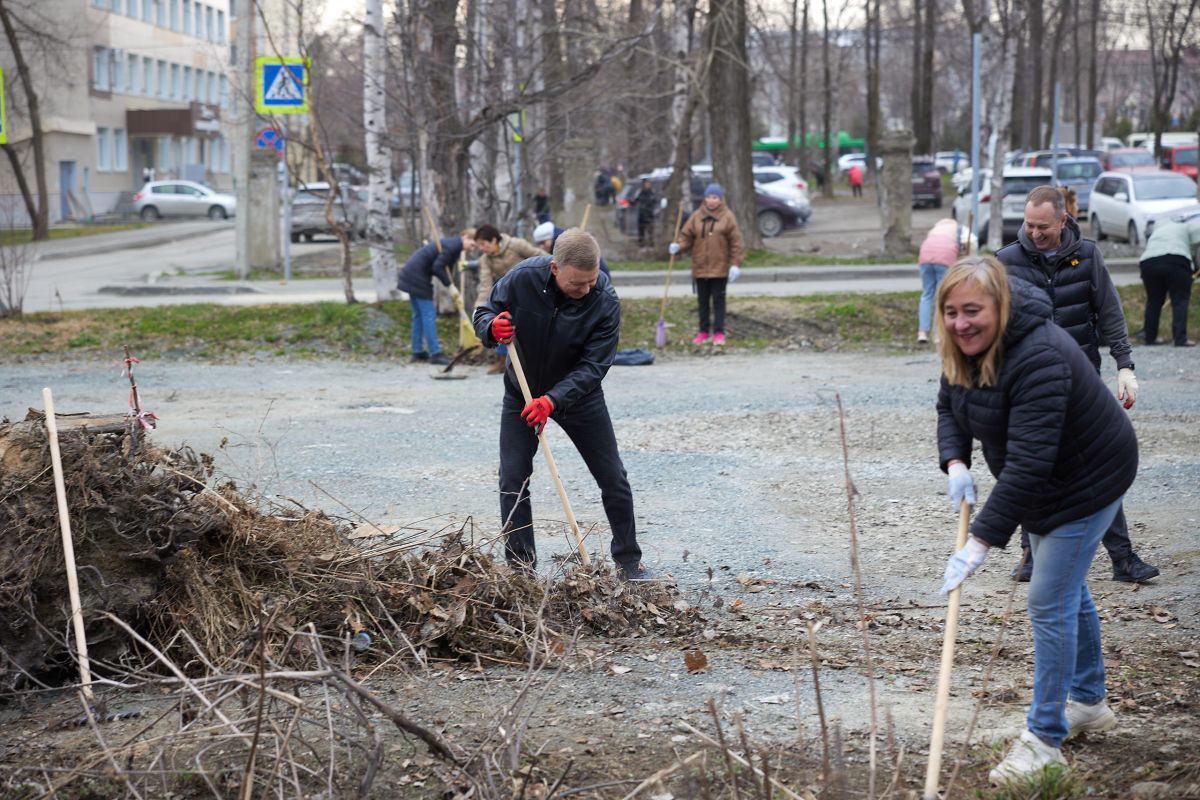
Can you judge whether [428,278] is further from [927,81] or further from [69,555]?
[927,81]

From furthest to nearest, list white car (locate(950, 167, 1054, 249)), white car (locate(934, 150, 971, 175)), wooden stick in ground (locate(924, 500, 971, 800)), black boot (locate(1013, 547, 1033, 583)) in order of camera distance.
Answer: white car (locate(934, 150, 971, 175)), white car (locate(950, 167, 1054, 249)), black boot (locate(1013, 547, 1033, 583)), wooden stick in ground (locate(924, 500, 971, 800))

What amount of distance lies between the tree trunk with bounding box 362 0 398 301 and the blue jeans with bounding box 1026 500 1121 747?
1285 cm

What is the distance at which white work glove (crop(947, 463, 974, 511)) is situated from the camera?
4070mm

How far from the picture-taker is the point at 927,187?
42156 mm

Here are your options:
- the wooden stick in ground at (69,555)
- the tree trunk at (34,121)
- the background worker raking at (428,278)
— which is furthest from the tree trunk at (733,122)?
the tree trunk at (34,121)

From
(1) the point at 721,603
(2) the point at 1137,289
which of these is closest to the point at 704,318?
(2) the point at 1137,289

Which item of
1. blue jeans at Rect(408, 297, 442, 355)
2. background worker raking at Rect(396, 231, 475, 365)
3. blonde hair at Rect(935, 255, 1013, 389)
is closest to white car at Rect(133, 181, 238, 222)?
blue jeans at Rect(408, 297, 442, 355)

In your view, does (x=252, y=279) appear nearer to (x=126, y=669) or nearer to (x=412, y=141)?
(x=412, y=141)

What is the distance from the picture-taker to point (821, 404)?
1095 cm

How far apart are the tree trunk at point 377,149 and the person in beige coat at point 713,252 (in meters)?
3.99

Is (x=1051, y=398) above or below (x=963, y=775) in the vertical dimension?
above

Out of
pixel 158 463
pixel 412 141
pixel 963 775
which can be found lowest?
pixel 963 775

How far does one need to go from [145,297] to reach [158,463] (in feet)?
55.7

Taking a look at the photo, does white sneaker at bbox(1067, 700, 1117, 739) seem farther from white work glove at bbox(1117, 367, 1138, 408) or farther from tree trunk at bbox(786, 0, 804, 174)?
tree trunk at bbox(786, 0, 804, 174)
